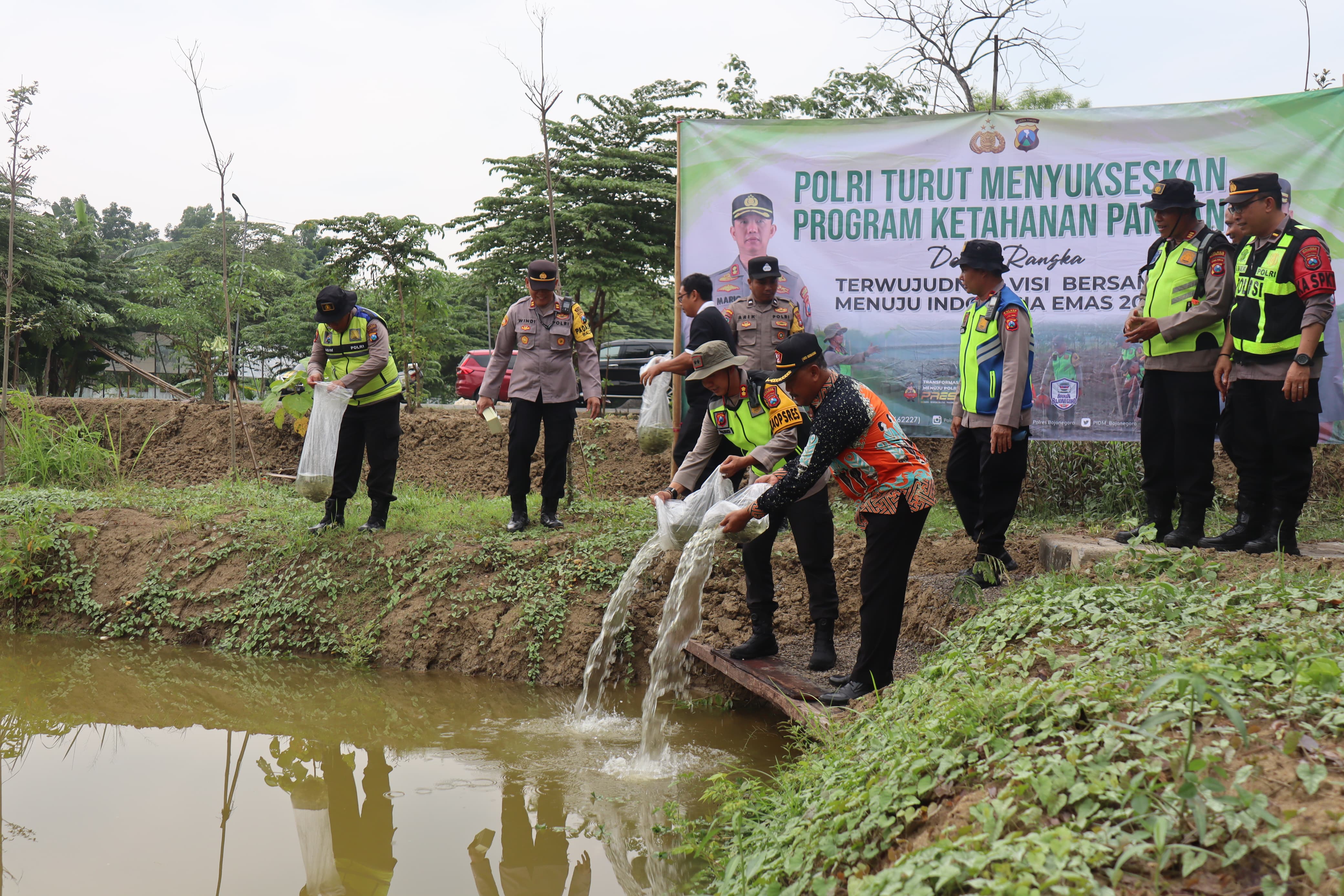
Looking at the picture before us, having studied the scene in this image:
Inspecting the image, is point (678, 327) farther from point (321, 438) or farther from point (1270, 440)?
point (1270, 440)

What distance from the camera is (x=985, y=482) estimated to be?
4797mm

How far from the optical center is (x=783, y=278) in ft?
21.7

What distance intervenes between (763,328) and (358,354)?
8.83 feet

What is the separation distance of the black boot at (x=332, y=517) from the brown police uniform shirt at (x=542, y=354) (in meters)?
1.28

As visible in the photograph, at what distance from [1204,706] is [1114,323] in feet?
14.4

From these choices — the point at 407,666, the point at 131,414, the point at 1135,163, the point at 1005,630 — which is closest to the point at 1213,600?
the point at 1005,630

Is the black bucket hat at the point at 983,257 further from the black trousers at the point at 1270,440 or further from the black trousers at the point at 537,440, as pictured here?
the black trousers at the point at 537,440

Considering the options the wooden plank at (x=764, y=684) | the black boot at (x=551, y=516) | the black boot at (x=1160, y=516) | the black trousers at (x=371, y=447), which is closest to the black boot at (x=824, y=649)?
the wooden plank at (x=764, y=684)

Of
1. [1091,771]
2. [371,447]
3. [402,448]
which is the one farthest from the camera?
[402,448]

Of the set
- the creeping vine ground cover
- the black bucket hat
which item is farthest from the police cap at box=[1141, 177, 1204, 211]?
the creeping vine ground cover

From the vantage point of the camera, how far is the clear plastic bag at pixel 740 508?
4.05m

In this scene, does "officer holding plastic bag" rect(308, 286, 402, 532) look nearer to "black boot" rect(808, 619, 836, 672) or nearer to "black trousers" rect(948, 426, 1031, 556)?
"black boot" rect(808, 619, 836, 672)

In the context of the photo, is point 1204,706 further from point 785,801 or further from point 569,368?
point 569,368

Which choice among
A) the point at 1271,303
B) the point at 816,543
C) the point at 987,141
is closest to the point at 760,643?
the point at 816,543
